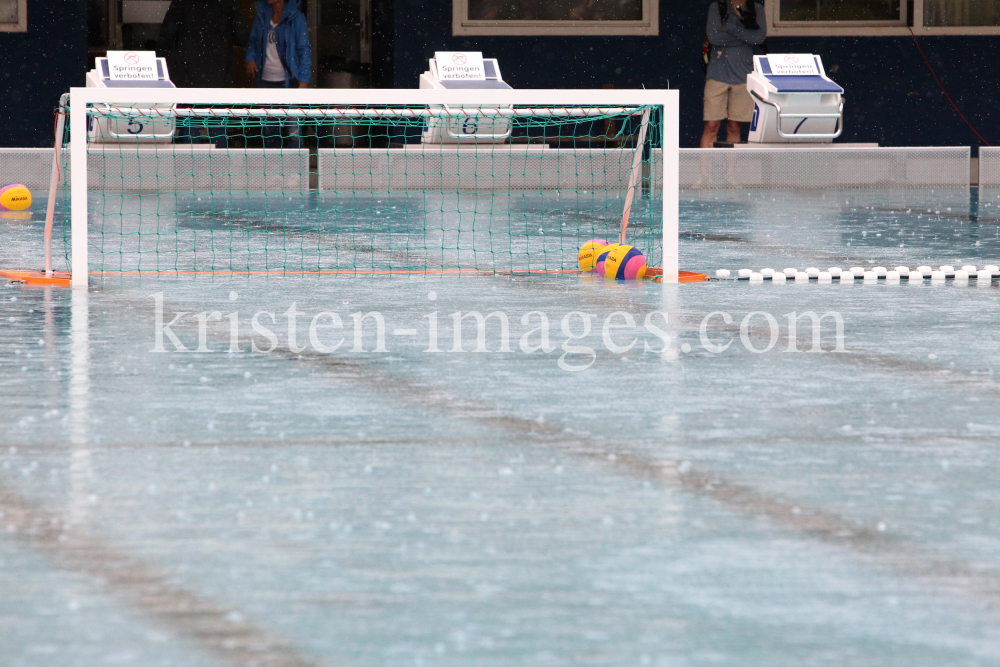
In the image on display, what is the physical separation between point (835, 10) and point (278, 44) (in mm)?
6404

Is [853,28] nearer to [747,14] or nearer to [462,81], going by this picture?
[747,14]

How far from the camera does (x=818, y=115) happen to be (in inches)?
528

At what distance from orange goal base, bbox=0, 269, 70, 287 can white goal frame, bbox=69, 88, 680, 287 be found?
0.30 ft

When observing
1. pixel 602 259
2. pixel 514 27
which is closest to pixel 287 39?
pixel 514 27

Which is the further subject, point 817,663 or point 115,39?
point 115,39

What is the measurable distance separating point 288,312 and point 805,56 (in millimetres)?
8752

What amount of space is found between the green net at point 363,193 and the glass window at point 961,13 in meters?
3.55

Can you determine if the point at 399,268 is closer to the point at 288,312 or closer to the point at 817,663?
the point at 288,312

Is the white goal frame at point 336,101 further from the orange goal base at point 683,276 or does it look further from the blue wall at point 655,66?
the blue wall at point 655,66

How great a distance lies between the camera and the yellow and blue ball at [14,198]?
11.4 meters

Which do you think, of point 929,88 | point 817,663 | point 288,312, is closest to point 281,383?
point 288,312

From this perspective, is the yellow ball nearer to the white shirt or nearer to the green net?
the green net

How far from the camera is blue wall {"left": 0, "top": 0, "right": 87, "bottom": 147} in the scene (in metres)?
Answer: 15.6

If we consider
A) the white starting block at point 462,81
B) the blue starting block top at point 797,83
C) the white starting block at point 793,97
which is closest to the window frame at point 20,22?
the white starting block at point 462,81
